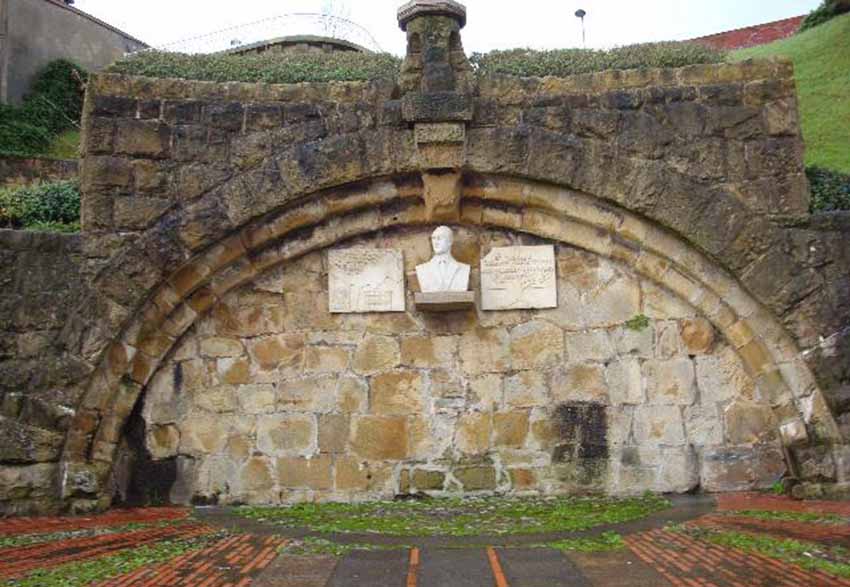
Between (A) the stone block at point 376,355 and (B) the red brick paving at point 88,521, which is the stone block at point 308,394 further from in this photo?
(B) the red brick paving at point 88,521

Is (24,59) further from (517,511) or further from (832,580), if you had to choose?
(832,580)

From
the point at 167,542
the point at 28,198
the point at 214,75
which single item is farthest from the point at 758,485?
the point at 28,198

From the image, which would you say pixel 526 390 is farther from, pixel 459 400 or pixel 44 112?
pixel 44 112

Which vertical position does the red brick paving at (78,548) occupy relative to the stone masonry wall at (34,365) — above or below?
below

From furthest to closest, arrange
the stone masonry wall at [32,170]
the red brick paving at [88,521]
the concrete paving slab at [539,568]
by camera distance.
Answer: the stone masonry wall at [32,170] < the red brick paving at [88,521] < the concrete paving slab at [539,568]

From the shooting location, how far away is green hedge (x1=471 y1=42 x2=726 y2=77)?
6945mm

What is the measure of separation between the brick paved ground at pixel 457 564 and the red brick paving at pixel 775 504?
20 cm

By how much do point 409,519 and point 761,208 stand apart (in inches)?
136

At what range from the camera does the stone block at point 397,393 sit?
6316mm

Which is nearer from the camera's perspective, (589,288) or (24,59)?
(589,288)

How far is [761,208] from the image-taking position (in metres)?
6.00

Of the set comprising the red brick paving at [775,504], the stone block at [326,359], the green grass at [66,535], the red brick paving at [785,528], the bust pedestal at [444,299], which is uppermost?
the bust pedestal at [444,299]

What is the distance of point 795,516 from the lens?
4.99 m

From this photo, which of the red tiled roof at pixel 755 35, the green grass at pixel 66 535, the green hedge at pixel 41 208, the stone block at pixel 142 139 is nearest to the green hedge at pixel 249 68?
the stone block at pixel 142 139
